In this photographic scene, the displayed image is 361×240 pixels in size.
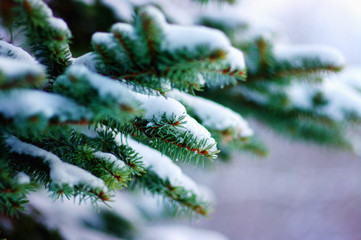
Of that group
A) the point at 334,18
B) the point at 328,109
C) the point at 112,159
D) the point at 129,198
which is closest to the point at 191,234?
the point at 129,198

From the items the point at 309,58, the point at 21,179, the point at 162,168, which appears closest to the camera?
the point at 21,179

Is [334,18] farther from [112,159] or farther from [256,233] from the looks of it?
[112,159]

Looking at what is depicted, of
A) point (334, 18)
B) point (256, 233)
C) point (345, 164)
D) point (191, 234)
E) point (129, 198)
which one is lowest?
point (191, 234)

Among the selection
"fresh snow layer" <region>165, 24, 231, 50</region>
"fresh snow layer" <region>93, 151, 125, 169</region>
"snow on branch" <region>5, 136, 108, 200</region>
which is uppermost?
"fresh snow layer" <region>165, 24, 231, 50</region>

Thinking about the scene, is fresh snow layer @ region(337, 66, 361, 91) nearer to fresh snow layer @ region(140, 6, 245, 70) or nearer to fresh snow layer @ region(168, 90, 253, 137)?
fresh snow layer @ region(168, 90, 253, 137)

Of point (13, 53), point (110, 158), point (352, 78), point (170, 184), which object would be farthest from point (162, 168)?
point (352, 78)

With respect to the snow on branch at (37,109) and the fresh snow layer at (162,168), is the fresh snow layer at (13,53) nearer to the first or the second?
the snow on branch at (37,109)

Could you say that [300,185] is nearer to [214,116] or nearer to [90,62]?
[214,116]

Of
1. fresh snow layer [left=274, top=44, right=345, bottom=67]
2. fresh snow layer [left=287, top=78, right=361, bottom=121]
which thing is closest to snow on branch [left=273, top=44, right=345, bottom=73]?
fresh snow layer [left=274, top=44, right=345, bottom=67]
